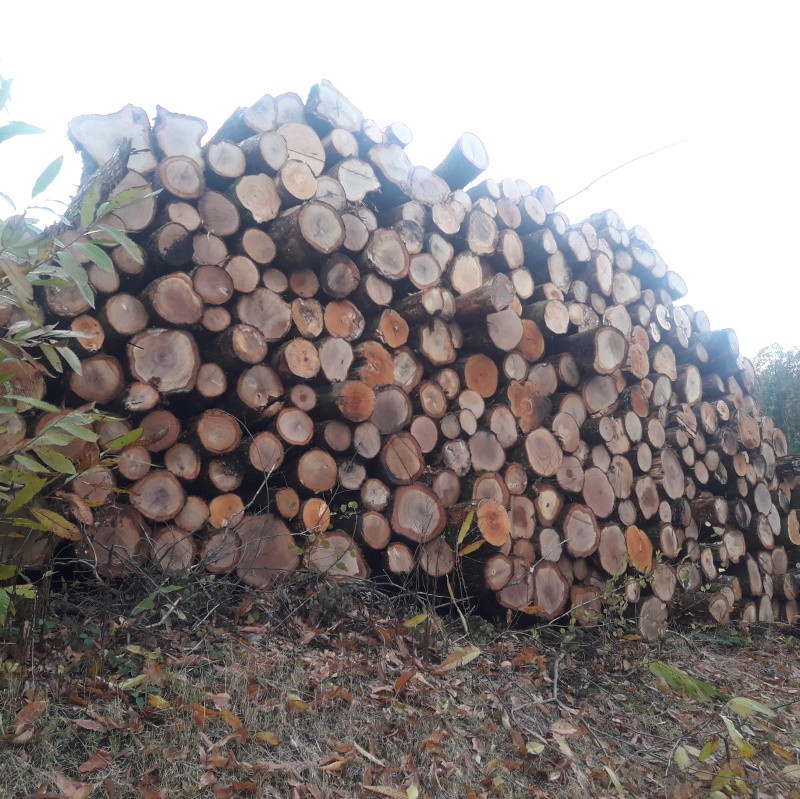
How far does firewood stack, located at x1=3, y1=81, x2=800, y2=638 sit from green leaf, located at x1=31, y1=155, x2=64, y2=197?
0.99 metres

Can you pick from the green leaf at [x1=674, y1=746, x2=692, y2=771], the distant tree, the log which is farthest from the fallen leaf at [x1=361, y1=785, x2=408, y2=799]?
the distant tree

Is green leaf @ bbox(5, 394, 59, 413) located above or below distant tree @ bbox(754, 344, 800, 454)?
below

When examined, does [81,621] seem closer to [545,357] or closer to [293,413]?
[293,413]

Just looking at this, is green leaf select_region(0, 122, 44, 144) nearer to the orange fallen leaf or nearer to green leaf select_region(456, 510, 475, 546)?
the orange fallen leaf

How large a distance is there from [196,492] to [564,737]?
1776 millimetres

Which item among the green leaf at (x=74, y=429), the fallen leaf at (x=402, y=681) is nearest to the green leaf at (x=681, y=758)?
the fallen leaf at (x=402, y=681)

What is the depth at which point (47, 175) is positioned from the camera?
1.53m

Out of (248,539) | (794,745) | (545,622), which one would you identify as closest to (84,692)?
(248,539)

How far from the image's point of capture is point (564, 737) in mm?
2391

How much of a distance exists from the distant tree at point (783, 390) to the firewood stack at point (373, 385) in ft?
15.6

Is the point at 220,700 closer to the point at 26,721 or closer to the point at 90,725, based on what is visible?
the point at 90,725

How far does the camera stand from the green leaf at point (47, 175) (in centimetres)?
153

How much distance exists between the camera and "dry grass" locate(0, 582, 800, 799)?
177cm

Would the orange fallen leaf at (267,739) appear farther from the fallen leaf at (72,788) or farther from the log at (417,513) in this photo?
the log at (417,513)
